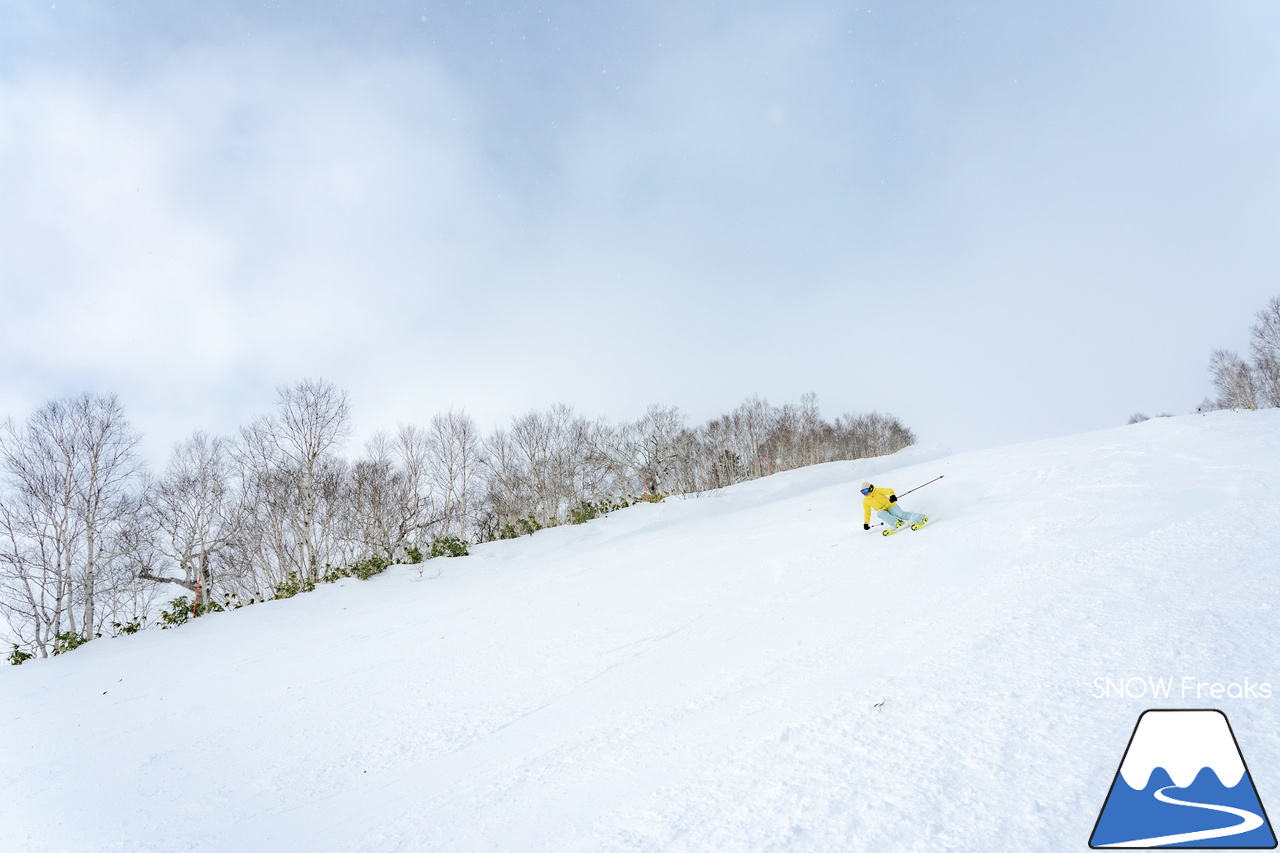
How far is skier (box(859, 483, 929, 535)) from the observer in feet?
28.5

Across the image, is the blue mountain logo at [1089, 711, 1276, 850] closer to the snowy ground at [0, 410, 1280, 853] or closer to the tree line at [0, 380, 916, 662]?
the snowy ground at [0, 410, 1280, 853]

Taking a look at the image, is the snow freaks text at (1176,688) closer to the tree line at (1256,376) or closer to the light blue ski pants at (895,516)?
the light blue ski pants at (895,516)

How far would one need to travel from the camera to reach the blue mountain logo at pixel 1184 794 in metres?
2.02

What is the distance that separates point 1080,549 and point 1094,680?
3.51m

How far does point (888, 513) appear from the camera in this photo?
877 cm

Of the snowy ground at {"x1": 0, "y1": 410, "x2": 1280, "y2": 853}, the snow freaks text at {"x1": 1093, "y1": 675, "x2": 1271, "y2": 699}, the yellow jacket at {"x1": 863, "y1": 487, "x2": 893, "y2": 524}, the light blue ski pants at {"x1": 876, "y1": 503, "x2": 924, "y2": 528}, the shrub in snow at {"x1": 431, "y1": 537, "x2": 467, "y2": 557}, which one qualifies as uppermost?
the shrub in snow at {"x1": 431, "y1": 537, "x2": 467, "y2": 557}

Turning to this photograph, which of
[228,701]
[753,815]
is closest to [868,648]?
[753,815]

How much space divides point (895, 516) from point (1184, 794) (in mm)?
6855

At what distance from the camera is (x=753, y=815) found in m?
2.51

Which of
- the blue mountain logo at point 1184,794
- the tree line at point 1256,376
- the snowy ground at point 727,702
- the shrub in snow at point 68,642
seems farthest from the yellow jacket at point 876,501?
the tree line at point 1256,376

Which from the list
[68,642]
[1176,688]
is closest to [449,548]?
[68,642]

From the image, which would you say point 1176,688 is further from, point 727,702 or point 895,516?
point 895,516

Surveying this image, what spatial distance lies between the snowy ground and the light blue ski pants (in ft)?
1.44

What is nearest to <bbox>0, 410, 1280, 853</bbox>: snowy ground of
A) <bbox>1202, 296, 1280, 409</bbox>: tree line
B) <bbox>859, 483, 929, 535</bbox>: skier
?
Answer: <bbox>859, 483, 929, 535</bbox>: skier
